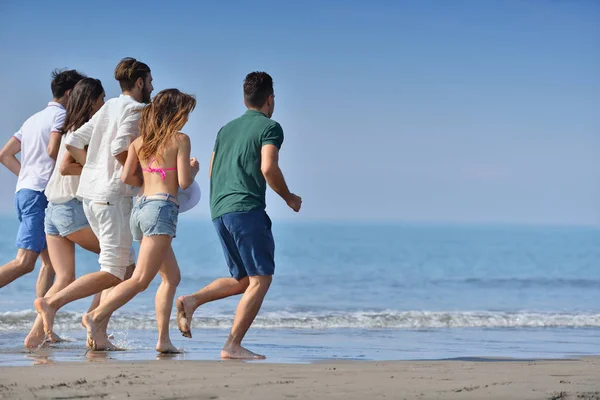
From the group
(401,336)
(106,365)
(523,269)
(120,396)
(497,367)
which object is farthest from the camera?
(523,269)

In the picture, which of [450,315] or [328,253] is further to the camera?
[328,253]

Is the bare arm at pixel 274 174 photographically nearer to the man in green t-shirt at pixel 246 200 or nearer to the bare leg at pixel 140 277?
the man in green t-shirt at pixel 246 200

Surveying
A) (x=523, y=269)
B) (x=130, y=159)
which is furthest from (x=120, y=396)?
(x=523, y=269)

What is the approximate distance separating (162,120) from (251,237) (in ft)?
3.19

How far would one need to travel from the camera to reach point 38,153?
737cm

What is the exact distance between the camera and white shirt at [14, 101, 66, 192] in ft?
24.1

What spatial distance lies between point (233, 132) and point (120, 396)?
2.34 m

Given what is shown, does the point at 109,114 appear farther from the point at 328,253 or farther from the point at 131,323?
the point at 328,253

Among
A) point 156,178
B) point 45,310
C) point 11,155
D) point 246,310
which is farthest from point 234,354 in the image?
point 11,155

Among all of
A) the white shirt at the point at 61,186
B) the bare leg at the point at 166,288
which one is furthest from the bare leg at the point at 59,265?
Answer: the bare leg at the point at 166,288

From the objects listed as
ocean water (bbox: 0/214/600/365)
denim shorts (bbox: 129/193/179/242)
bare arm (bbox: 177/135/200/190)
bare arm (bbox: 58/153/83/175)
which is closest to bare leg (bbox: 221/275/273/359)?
ocean water (bbox: 0/214/600/365)

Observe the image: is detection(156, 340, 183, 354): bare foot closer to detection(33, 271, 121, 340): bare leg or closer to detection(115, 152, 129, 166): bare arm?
detection(33, 271, 121, 340): bare leg

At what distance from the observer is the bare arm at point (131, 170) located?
20.6 ft

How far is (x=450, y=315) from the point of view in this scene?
39.3 feet
